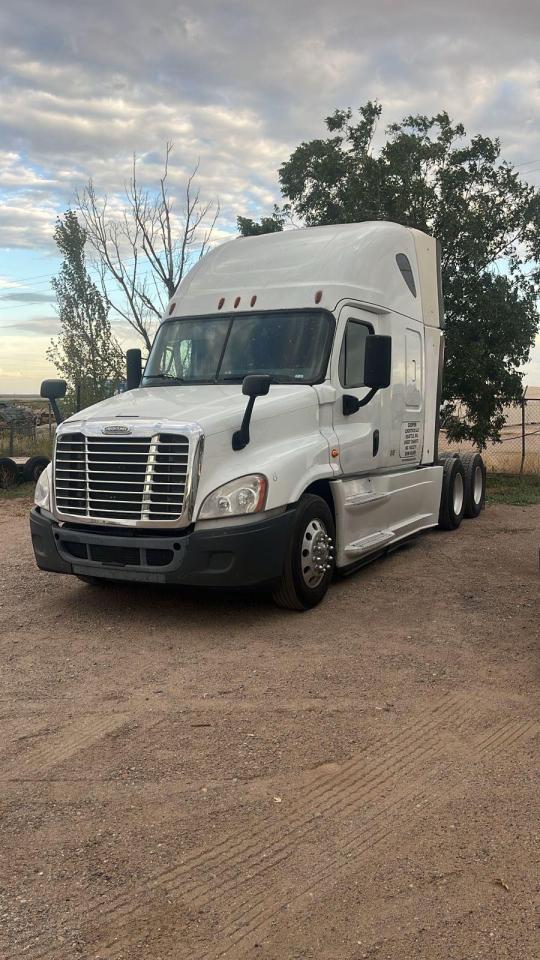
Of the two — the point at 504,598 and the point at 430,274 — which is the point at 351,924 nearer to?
the point at 504,598

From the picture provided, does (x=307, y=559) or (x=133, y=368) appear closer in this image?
(x=307, y=559)

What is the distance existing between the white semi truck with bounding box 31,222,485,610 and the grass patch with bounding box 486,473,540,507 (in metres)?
4.93

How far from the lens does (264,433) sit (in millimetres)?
6520

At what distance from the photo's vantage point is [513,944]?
264cm

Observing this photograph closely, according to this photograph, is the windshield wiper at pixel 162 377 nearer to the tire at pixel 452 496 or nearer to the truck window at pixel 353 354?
the truck window at pixel 353 354

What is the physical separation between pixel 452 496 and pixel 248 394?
5.39 m

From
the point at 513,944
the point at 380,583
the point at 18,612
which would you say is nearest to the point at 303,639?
the point at 380,583

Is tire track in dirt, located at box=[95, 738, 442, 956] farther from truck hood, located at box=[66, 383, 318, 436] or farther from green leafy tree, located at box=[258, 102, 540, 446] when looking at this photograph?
green leafy tree, located at box=[258, 102, 540, 446]

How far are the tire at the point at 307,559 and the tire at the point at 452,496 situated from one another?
13.6 feet

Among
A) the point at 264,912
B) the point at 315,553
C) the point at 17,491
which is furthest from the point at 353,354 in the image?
the point at 17,491

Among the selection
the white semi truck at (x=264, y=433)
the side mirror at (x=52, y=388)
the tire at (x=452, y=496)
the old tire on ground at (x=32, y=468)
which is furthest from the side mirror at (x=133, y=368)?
the old tire on ground at (x=32, y=468)

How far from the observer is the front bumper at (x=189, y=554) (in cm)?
605

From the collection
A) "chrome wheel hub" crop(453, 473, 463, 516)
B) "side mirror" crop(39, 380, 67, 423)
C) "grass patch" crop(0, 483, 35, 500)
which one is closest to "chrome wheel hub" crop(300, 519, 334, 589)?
"side mirror" crop(39, 380, 67, 423)

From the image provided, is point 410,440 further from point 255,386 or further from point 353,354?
point 255,386
